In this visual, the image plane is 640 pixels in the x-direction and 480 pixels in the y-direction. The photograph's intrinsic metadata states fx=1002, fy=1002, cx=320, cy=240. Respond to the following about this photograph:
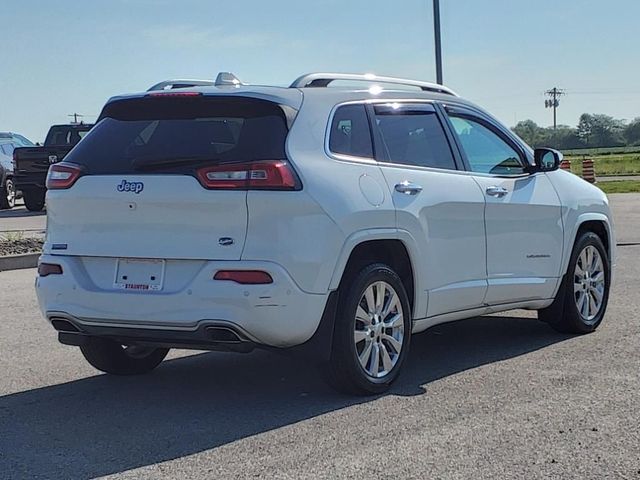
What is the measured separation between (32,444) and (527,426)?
2573 mm

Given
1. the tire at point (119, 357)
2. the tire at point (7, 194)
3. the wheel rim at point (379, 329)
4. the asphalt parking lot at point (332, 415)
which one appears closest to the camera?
the asphalt parking lot at point (332, 415)

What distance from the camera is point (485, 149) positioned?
7289mm

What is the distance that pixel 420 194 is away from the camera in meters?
6.32

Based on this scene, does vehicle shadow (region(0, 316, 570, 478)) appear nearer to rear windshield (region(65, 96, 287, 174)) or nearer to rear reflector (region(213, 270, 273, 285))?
rear reflector (region(213, 270, 273, 285))

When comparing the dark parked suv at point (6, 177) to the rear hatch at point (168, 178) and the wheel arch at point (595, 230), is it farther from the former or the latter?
the rear hatch at point (168, 178)

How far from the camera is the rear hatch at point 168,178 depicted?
5.46 metres

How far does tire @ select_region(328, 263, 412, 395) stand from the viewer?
18.9ft

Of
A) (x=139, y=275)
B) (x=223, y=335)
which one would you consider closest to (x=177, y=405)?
(x=223, y=335)

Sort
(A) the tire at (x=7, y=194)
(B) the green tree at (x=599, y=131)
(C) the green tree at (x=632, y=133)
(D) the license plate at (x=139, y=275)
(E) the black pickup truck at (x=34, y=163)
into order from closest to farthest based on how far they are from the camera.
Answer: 1. (D) the license plate at (x=139, y=275)
2. (E) the black pickup truck at (x=34, y=163)
3. (A) the tire at (x=7, y=194)
4. (B) the green tree at (x=599, y=131)
5. (C) the green tree at (x=632, y=133)

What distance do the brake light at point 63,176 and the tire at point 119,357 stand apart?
1022 mm

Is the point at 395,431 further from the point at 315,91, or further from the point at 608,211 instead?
the point at 608,211

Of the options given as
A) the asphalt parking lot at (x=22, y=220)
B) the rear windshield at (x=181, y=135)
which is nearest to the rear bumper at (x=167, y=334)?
the rear windshield at (x=181, y=135)

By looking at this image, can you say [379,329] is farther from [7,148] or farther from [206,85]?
[7,148]

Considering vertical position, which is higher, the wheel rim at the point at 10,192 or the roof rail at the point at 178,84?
the roof rail at the point at 178,84
